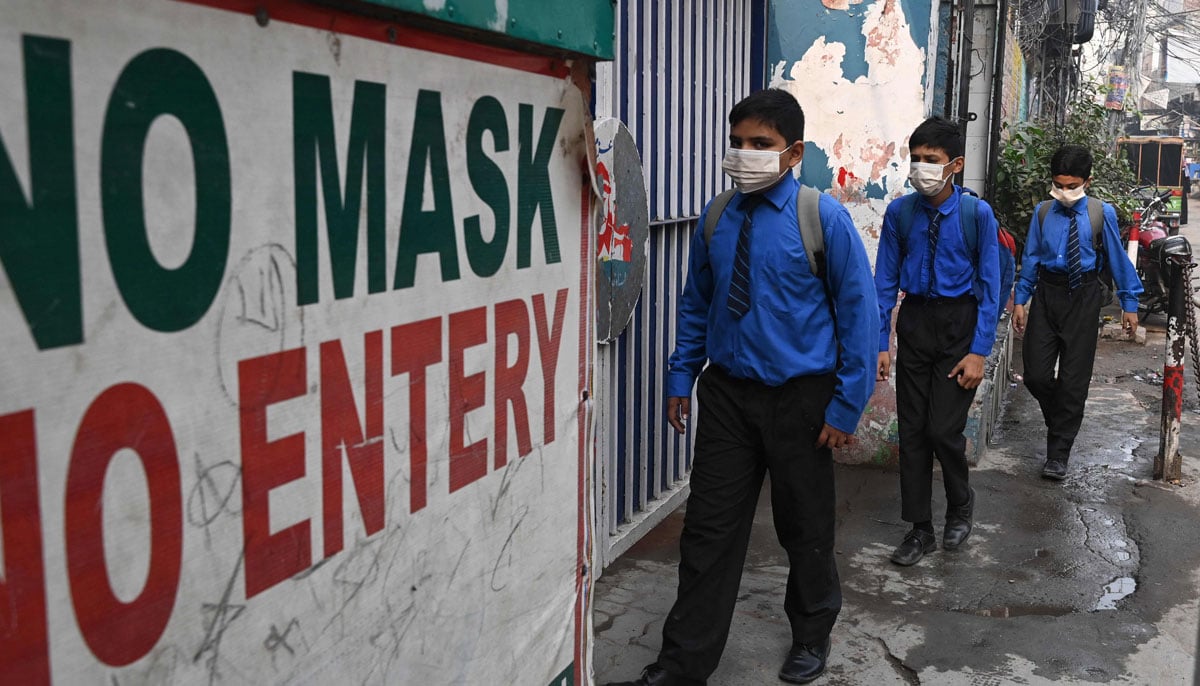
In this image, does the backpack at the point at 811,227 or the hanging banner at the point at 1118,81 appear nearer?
the backpack at the point at 811,227

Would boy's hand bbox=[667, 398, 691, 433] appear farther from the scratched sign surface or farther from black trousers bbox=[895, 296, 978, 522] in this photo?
black trousers bbox=[895, 296, 978, 522]

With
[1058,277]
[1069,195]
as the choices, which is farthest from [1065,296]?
[1069,195]

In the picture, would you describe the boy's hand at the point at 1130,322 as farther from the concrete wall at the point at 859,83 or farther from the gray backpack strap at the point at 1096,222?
the concrete wall at the point at 859,83

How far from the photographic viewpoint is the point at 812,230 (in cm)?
327

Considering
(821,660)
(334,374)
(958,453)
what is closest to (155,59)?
(334,374)

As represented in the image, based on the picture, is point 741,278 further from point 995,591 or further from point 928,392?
point 995,591

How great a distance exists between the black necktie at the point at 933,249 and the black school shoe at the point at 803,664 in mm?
1654

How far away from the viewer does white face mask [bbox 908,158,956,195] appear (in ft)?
14.9

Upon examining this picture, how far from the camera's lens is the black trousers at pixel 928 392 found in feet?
15.3

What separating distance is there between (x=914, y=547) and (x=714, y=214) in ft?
6.67

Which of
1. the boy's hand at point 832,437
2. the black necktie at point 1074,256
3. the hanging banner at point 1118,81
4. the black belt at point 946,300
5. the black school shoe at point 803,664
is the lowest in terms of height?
the black school shoe at point 803,664

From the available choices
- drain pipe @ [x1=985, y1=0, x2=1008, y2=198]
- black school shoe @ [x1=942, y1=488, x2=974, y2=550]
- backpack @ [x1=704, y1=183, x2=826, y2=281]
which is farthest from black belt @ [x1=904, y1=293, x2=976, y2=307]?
drain pipe @ [x1=985, y1=0, x2=1008, y2=198]

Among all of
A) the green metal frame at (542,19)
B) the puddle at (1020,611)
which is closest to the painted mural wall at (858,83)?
the puddle at (1020,611)

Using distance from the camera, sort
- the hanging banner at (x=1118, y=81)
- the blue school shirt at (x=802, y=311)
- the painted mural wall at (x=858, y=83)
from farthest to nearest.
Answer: the hanging banner at (x=1118, y=81), the painted mural wall at (x=858, y=83), the blue school shirt at (x=802, y=311)
